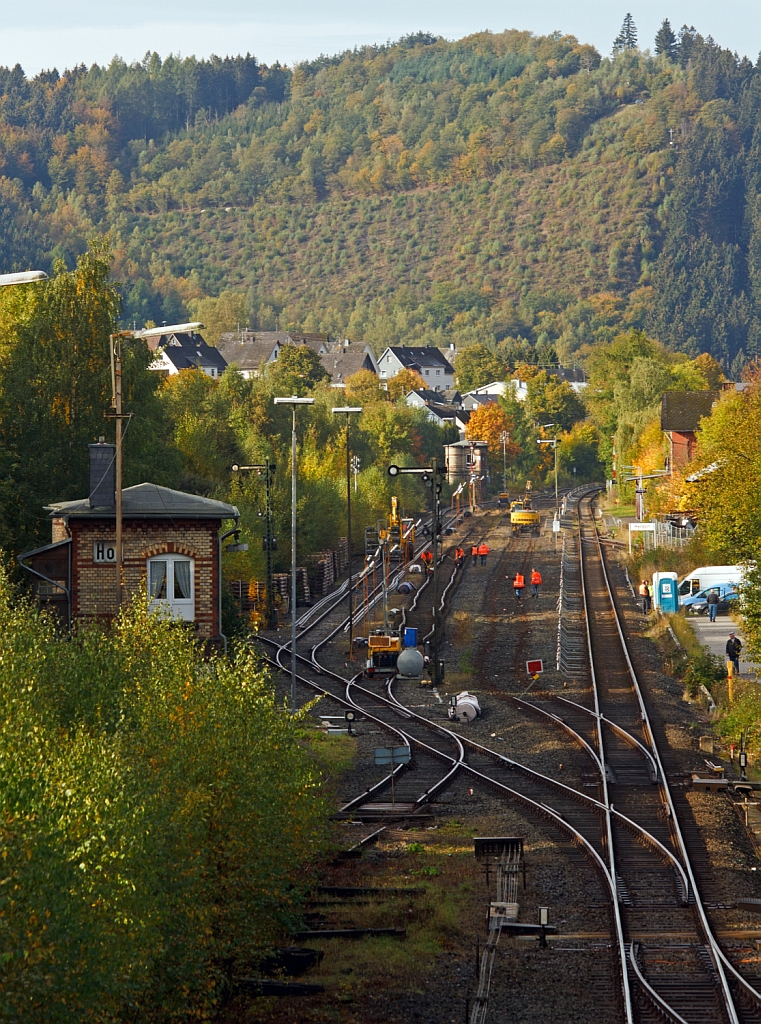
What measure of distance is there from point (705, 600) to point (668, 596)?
5.49 feet

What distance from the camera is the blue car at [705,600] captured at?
179 feet

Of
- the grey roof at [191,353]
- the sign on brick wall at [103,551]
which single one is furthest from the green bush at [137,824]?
the grey roof at [191,353]

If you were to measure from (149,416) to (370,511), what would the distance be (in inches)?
1155

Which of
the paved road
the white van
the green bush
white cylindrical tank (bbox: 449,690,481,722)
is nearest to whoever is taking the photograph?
the green bush

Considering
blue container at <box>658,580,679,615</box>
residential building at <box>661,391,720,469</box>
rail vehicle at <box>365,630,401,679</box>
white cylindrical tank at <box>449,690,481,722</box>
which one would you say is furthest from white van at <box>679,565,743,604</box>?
residential building at <box>661,391,720,469</box>

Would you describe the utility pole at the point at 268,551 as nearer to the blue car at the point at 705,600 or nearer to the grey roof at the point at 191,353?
the blue car at the point at 705,600

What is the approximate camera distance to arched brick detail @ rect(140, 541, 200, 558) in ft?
114

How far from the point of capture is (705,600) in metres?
55.0

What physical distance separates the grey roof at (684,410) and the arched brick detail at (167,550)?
59104 millimetres

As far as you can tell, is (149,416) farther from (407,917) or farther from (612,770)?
(407,917)

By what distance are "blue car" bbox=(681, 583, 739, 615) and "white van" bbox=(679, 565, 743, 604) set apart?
0.73 feet

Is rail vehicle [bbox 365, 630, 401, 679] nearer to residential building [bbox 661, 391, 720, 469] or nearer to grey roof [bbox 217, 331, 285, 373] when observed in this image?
residential building [bbox 661, 391, 720, 469]

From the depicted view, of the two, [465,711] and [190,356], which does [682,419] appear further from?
[190,356]

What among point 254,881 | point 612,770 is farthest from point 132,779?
point 612,770
